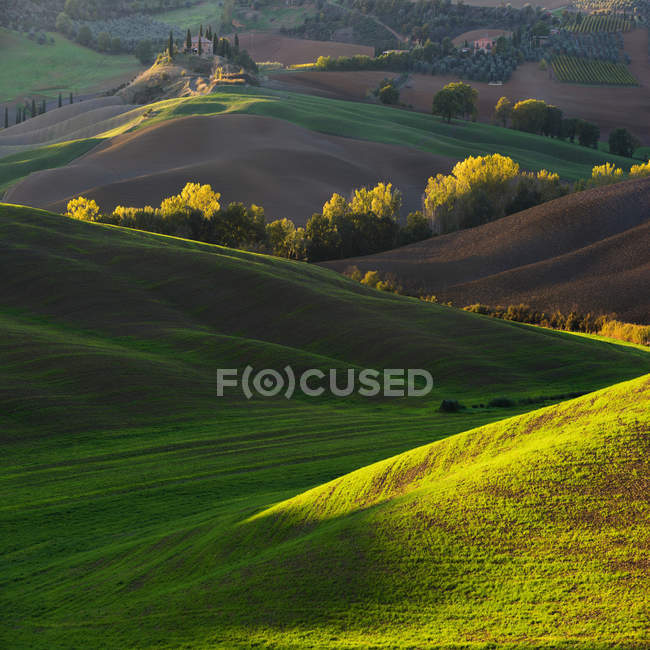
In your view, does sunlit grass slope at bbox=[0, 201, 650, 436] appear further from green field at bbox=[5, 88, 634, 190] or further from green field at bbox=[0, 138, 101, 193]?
green field at bbox=[5, 88, 634, 190]

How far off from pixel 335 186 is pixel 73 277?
90028 millimetres

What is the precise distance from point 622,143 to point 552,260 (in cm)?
11206

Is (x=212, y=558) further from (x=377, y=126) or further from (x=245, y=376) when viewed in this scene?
(x=377, y=126)

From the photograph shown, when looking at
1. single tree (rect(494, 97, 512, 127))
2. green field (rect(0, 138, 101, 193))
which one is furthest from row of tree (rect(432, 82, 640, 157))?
green field (rect(0, 138, 101, 193))

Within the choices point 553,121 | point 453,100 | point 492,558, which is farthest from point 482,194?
point 492,558

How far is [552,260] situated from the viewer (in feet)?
250

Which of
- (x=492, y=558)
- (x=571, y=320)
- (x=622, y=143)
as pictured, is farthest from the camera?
(x=622, y=143)

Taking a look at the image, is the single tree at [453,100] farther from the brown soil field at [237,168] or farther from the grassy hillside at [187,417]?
the grassy hillside at [187,417]

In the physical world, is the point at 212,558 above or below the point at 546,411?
below

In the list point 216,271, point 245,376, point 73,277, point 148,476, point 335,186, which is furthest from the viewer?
point 335,186

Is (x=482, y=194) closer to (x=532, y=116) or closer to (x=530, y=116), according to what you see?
Answer: (x=532, y=116)

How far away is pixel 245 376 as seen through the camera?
34.4 m

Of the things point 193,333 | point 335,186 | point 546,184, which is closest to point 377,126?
point 335,186

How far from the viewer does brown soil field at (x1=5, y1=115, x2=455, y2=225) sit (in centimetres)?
12219
